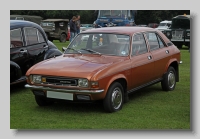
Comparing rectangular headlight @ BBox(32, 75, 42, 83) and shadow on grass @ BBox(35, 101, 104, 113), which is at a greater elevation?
rectangular headlight @ BBox(32, 75, 42, 83)

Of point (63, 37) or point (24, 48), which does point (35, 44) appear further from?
point (63, 37)

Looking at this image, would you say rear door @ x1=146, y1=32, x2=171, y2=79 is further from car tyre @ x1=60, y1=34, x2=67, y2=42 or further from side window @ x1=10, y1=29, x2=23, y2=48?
car tyre @ x1=60, y1=34, x2=67, y2=42

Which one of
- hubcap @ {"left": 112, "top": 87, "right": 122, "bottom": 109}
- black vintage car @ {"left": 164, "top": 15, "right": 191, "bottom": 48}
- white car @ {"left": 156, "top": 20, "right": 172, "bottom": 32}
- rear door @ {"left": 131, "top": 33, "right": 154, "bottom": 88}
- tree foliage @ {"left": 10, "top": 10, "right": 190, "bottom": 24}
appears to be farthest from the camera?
white car @ {"left": 156, "top": 20, "right": 172, "bottom": 32}

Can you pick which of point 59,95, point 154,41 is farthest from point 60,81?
point 154,41

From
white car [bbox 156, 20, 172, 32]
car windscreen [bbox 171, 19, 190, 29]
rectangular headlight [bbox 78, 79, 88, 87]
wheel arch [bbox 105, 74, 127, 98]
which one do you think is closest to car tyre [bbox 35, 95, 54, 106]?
rectangular headlight [bbox 78, 79, 88, 87]

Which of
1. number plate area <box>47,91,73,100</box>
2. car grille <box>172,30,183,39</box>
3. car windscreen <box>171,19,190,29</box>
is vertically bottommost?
number plate area <box>47,91,73,100</box>

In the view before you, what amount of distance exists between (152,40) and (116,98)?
2.18 m

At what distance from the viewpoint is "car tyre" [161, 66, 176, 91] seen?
8.31 m

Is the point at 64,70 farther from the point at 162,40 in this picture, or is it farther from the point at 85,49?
the point at 162,40

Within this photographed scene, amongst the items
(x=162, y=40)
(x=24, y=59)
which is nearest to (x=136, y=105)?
(x=162, y=40)

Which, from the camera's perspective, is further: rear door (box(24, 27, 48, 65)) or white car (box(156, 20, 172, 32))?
white car (box(156, 20, 172, 32))

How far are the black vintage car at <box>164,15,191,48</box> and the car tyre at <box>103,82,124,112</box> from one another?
593 inches

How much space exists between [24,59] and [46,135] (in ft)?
11.3

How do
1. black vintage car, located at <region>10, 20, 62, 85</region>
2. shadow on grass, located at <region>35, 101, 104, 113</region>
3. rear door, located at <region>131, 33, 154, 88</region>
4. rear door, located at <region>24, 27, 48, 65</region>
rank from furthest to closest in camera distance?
rear door, located at <region>24, 27, 48, 65</region>, black vintage car, located at <region>10, 20, 62, 85</region>, rear door, located at <region>131, 33, 154, 88</region>, shadow on grass, located at <region>35, 101, 104, 113</region>
